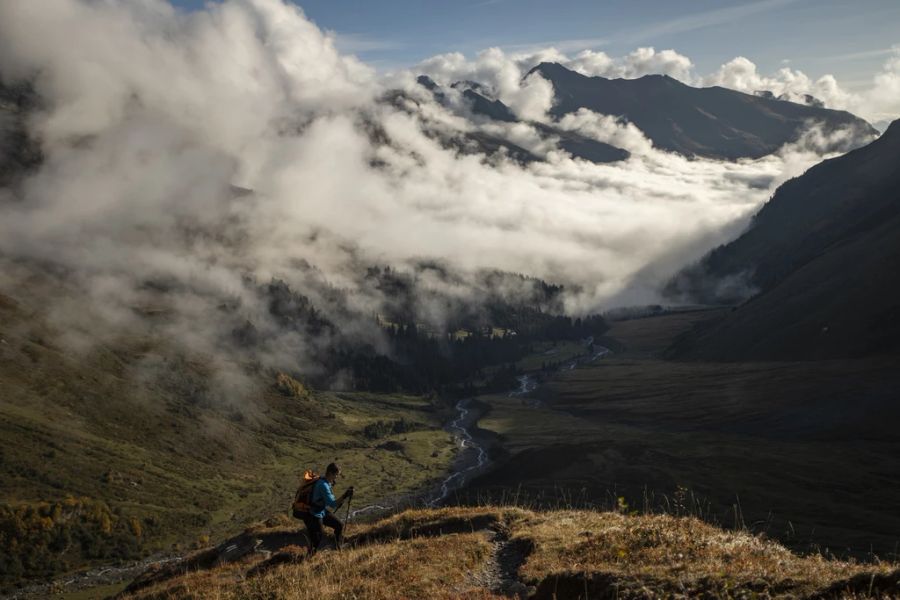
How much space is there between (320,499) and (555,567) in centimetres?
1143

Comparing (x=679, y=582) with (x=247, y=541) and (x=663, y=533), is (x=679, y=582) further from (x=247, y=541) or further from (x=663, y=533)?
(x=247, y=541)

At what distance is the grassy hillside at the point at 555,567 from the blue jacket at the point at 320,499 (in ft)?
6.43

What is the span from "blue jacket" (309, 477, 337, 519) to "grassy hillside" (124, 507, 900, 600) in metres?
1.96

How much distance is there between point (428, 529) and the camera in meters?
36.2

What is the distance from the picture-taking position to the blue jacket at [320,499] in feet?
91.8

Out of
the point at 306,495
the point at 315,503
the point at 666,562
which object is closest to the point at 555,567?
the point at 666,562

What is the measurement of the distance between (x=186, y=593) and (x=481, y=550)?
1254 centimetres

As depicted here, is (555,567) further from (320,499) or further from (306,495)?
(306,495)

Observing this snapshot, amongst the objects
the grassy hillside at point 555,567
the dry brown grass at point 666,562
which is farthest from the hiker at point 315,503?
the dry brown grass at point 666,562

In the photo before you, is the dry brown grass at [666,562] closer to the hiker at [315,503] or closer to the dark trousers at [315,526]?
the dark trousers at [315,526]

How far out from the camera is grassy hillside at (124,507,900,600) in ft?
48.9

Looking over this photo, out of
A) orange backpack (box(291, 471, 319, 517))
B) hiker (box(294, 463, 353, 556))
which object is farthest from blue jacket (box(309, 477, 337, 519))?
orange backpack (box(291, 471, 319, 517))

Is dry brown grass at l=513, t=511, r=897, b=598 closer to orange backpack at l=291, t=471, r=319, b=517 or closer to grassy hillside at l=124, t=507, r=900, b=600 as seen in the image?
grassy hillside at l=124, t=507, r=900, b=600

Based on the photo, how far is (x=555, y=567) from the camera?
22156mm
